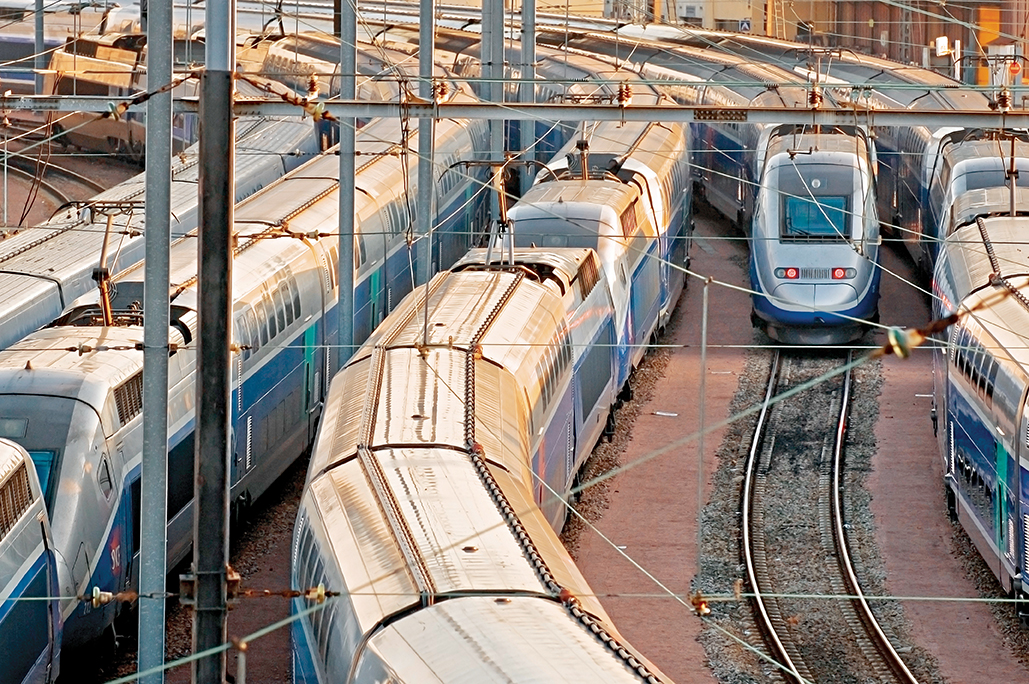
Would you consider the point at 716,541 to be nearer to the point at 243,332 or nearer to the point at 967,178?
the point at 243,332

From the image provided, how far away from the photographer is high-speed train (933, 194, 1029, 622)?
15281 mm

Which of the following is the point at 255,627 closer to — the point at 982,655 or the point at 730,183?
the point at 982,655

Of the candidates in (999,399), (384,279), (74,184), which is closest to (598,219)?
(384,279)

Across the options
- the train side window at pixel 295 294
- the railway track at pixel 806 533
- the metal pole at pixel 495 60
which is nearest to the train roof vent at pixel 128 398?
the train side window at pixel 295 294

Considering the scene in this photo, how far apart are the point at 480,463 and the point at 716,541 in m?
7.04

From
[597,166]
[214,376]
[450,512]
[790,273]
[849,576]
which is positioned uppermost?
[597,166]

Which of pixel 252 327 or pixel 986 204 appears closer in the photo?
pixel 252 327

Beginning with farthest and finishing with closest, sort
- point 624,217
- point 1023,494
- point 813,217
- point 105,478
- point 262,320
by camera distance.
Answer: point 813,217 → point 624,217 → point 262,320 → point 1023,494 → point 105,478

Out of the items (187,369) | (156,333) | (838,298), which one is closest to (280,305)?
(187,369)

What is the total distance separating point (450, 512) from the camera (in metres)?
10.7

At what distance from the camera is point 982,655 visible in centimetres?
1531

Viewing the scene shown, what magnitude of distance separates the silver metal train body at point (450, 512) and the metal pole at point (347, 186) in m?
1.60

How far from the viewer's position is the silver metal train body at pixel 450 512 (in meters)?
8.65

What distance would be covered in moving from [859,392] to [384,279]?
687cm
